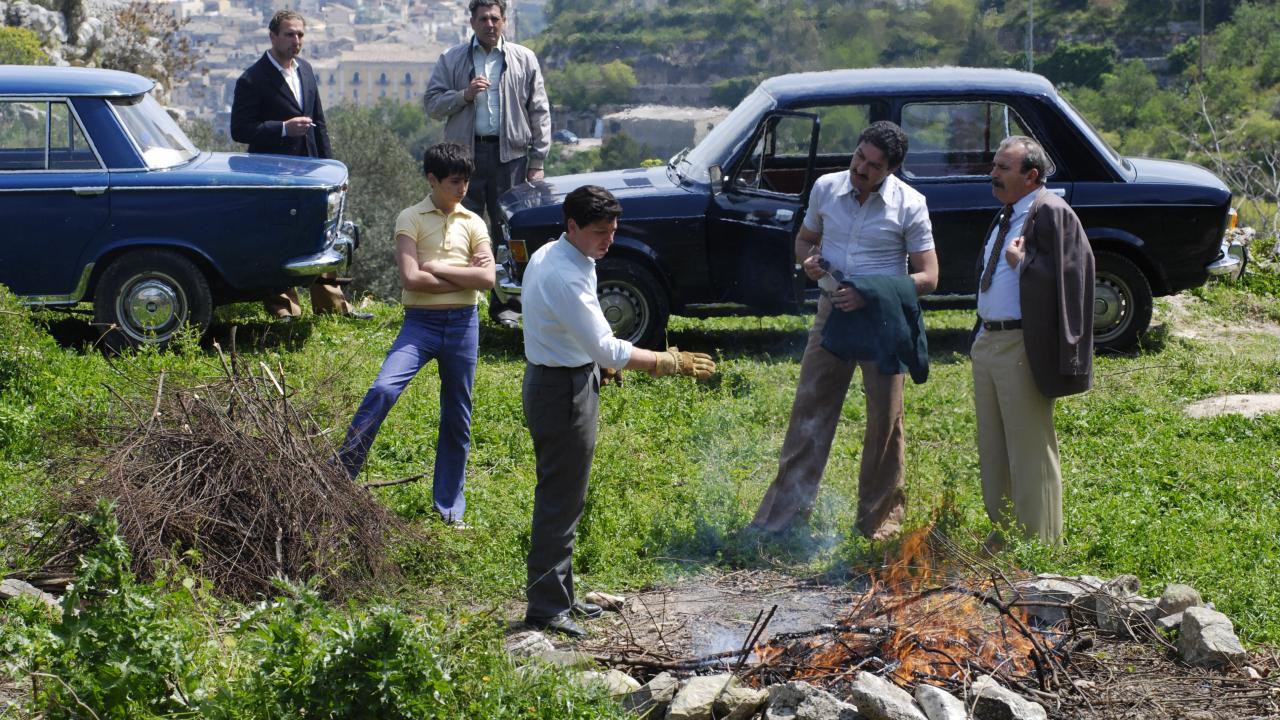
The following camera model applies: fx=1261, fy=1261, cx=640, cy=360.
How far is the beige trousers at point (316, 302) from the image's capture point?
1055 cm

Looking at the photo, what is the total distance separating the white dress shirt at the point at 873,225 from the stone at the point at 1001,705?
7.55 ft

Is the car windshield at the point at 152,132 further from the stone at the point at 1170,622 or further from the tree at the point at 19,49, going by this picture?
the tree at the point at 19,49

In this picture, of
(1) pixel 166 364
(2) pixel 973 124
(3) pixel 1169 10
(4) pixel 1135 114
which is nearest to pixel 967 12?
(4) pixel 1135 114

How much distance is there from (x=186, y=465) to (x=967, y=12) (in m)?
43.8

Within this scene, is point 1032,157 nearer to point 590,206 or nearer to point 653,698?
point 590,206

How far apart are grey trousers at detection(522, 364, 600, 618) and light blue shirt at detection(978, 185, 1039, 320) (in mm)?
1908

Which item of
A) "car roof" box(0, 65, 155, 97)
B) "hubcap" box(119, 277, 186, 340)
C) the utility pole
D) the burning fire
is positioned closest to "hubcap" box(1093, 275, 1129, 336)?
the burning fire

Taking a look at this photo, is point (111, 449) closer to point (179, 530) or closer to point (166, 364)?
point (179, 530)

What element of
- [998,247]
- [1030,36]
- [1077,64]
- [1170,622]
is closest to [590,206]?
[998,247]

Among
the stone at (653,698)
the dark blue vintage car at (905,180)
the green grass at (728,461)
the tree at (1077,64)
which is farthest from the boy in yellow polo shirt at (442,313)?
the tree at (1077,64)

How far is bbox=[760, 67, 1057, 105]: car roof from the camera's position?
380 inches

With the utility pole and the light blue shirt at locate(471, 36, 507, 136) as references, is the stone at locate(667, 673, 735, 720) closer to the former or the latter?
the light blue shirt at locate(471, 36, 507, 136)

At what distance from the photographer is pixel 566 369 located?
5070 mm

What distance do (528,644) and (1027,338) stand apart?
260cm
